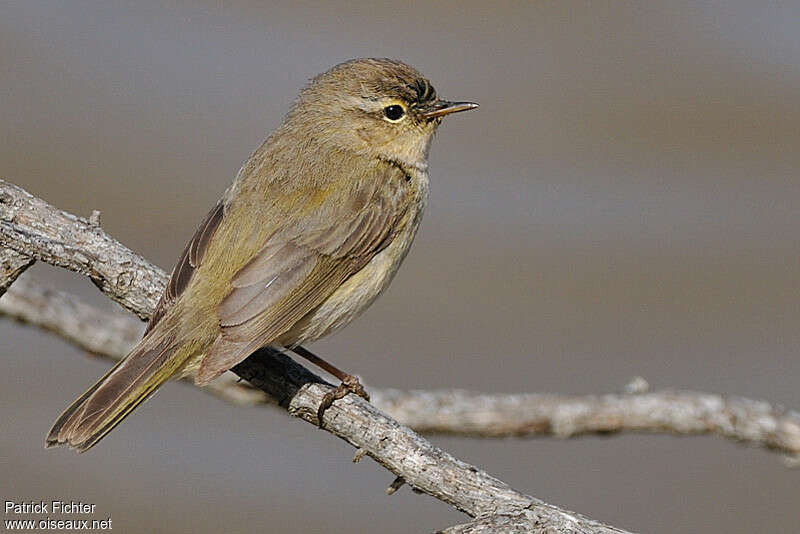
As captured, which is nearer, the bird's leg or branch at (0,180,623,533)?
branch at (0,180,623,533)

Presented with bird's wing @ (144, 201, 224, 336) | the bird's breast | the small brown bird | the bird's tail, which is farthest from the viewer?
the bird's breast

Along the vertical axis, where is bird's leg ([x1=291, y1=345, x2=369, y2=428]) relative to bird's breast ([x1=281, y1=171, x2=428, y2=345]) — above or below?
below

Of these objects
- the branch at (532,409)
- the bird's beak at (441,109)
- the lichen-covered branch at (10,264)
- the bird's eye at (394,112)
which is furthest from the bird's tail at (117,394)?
the bird's beak at (441,109)

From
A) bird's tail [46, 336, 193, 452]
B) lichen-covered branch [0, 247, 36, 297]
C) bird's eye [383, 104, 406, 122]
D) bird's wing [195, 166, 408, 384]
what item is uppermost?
bird's eye [383, 104, 406, 122]

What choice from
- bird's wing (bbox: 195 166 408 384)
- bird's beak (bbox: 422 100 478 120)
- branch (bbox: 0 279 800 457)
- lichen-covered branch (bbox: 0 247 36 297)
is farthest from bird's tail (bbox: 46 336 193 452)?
bird's beak (bbox: 422 100 478 120)

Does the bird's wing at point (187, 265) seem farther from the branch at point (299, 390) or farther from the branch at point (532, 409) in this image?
the branch at point (532, 409)

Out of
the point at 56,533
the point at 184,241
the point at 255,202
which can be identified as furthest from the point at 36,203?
the point at 184,241

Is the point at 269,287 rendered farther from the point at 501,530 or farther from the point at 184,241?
the point at 184,241

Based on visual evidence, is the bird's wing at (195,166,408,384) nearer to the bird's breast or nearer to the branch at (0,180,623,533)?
the bird's breast
